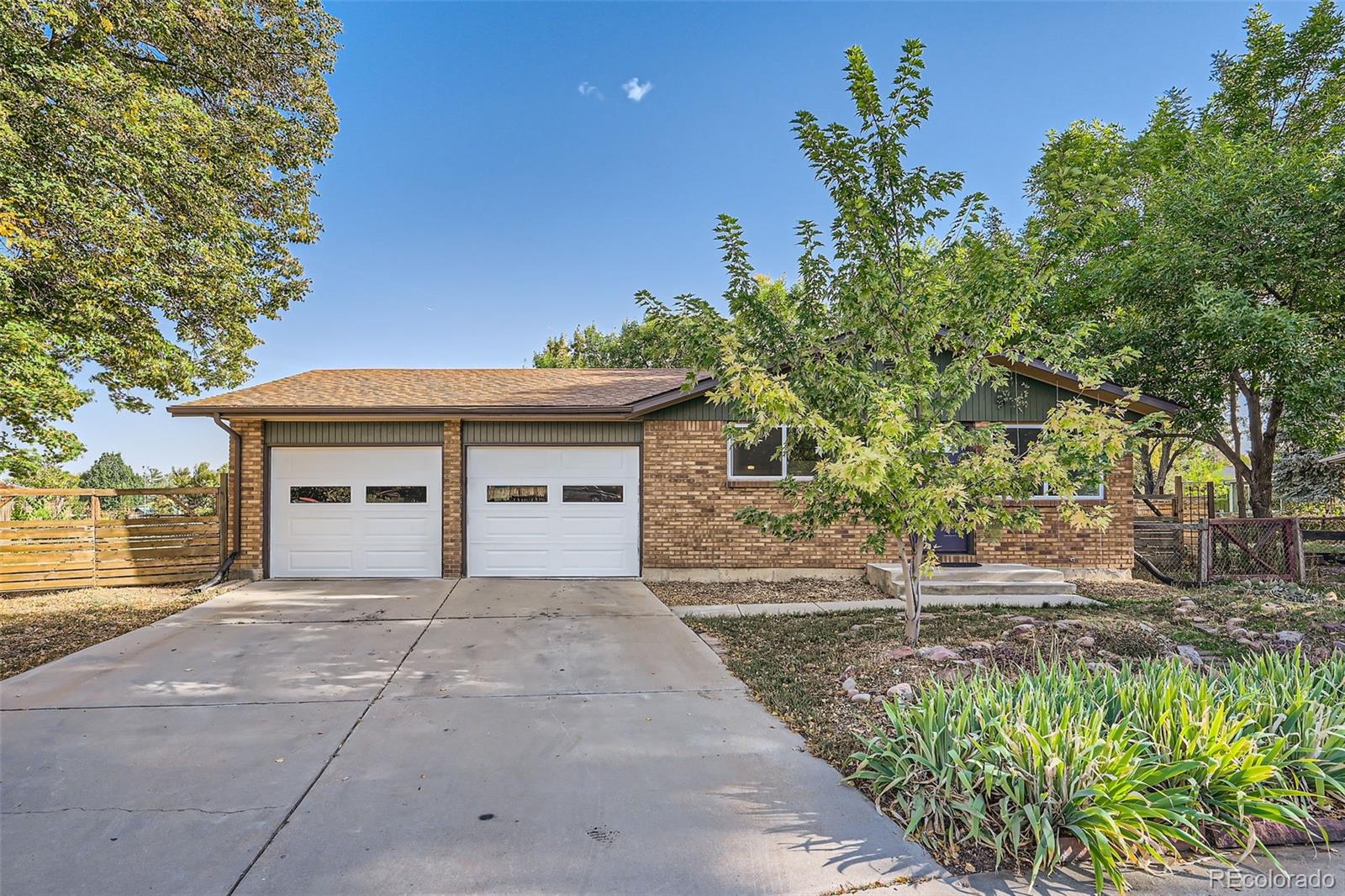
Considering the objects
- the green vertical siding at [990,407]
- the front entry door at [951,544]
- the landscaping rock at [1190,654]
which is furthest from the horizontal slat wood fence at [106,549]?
the landscaping rock at [1190,654]

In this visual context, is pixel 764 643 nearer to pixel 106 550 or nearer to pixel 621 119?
pixel 106 550

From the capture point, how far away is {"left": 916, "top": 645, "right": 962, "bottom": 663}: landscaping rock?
5.05 metres

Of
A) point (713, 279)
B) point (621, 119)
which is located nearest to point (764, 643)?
point (713, 279)

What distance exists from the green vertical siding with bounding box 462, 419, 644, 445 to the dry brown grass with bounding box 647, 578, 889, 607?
2.41 m

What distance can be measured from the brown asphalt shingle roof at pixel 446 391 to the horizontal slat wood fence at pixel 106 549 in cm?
186

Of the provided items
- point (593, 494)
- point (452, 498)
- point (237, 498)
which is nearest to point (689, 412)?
point (593, 494)

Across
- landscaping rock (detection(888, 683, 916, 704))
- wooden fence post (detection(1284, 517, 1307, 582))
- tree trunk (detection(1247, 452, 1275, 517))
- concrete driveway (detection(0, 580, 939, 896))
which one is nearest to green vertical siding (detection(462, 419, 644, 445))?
concrete driveway (detection(0, 580, 939, 896))

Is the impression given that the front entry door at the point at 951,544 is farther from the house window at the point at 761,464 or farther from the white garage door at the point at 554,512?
the white garage door at the point at 554,512

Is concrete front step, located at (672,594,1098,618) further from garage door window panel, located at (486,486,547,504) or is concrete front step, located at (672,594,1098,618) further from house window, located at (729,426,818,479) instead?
garage door window panel, located at (486,486,547,504)

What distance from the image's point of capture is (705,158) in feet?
41.1

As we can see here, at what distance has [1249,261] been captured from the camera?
998 centimetres

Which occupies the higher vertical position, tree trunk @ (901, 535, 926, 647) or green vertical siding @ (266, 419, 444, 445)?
green vertical siding @ (266, 419, 444, 445)

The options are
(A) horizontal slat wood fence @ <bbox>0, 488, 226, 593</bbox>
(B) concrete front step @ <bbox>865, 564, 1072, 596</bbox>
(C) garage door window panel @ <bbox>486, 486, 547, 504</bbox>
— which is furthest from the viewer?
(C) garage door window panel @ <bbox>486, 486, 547, 504</bbox>

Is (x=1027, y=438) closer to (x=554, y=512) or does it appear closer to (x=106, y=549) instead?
(x=554, y=512)
